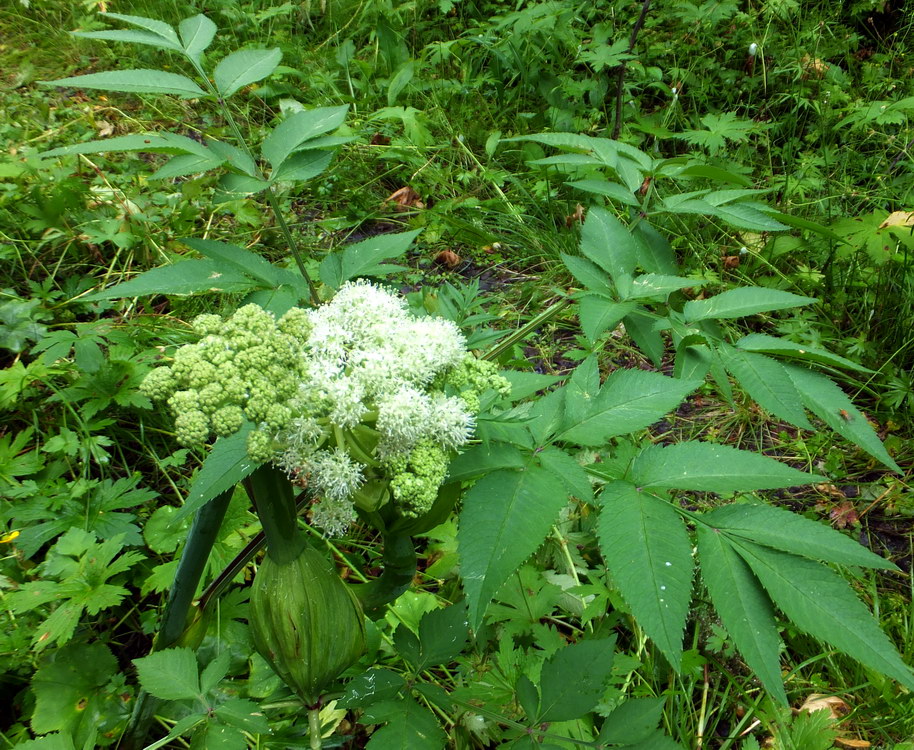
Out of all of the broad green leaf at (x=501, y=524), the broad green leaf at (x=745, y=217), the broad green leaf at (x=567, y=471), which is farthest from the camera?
the broad green leaf at (x=745, y=217)

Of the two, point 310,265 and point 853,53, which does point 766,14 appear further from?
point 310,265

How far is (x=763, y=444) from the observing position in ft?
8.82

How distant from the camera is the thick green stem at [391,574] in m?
1.29

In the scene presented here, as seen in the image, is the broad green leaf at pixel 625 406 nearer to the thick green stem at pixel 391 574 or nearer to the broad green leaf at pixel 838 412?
the broad green leaf at pixel 838 412

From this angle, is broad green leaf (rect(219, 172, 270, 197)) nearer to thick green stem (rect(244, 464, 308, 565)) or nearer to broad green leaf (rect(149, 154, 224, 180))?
broad green leaf (rect(149, 154, 224, 180))

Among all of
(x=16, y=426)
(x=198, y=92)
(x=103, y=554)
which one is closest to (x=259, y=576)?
(x=103, y=554)

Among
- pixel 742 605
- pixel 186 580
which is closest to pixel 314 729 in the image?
pixel 186 580

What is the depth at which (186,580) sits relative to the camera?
122cm

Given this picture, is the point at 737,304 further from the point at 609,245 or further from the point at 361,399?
the point at 361,399

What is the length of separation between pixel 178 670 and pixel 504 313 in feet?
7.05

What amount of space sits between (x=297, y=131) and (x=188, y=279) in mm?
388

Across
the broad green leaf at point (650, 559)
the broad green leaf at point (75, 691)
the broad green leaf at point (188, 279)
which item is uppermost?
the broad green leaf at point (188, 279)

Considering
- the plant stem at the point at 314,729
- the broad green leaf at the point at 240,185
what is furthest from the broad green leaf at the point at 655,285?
the plant stem at the point at 314,729

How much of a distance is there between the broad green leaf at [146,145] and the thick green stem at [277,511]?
0.60 metres
